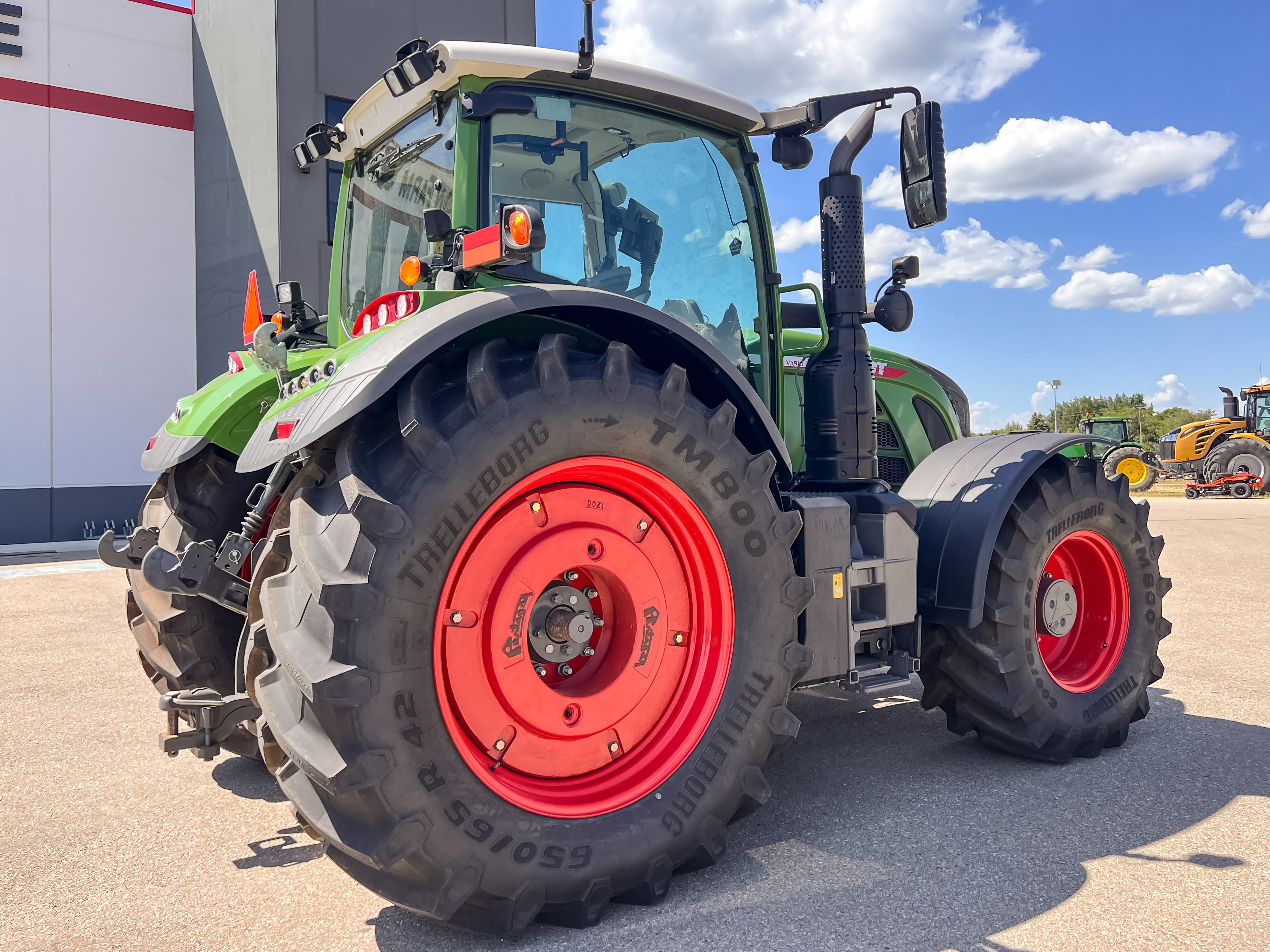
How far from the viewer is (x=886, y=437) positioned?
451 centimetres

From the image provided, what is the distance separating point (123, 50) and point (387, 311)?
16.5 m

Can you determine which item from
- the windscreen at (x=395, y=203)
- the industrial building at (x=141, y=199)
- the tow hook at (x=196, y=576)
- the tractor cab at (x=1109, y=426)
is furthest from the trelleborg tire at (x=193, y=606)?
the tractor cab at (x=1109, y=426)

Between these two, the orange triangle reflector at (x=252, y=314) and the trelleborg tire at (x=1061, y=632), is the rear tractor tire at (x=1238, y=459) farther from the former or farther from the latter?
the orange triangle reflector at (x=252, y=314)

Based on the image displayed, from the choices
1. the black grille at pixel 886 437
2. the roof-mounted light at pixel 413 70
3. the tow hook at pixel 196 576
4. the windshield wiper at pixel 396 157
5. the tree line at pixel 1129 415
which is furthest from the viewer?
the tree line at pixel 1129 415

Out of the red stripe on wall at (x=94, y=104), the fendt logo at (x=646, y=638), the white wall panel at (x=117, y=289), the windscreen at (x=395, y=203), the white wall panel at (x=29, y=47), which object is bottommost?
the fendt logo at (x=646, y=638)

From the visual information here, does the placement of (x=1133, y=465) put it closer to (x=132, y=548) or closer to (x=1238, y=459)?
(x=1238, y=459)

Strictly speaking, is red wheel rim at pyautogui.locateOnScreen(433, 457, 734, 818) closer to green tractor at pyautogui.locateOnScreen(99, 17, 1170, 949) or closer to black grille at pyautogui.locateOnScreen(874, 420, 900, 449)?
green tractor at pyautogui.locateOnScreen(99, 17, 1170, 949)

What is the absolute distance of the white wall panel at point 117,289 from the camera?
14617mm

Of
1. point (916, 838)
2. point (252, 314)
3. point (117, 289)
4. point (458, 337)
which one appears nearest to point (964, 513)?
point (916, 838)

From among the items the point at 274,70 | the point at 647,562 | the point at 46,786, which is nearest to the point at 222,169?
the point at 274,70

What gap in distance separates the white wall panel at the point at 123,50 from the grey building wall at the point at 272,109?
0.35 meters

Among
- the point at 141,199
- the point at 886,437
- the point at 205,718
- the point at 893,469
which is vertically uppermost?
the point at 141,199

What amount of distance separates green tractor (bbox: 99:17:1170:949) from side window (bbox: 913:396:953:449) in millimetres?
913

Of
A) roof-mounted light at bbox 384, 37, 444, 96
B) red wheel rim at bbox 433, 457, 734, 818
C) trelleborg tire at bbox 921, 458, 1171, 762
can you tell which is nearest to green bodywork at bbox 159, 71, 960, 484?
roof-mounted light at bbox 384, 37, 444, 96
